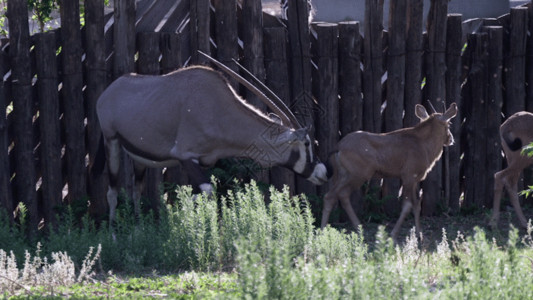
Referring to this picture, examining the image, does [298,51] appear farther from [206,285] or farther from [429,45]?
[206,285]

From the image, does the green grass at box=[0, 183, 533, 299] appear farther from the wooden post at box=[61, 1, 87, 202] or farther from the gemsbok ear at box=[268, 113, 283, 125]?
the gemsbok ear at box=[268, 113, 283, 125]

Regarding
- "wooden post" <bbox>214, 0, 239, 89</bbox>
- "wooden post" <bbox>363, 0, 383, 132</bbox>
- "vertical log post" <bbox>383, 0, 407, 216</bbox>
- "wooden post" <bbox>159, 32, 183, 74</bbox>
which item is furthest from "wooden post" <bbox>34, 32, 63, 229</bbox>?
"vertical log post" <bbox>383, 0, 407, 216</bbox>

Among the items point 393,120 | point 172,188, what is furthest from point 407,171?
point 172,188

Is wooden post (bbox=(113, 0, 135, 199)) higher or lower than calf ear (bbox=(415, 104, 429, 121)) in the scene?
higher

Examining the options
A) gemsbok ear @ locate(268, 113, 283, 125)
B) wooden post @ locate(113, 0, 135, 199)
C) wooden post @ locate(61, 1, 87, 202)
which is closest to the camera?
gemsbok ear @ locate(268, 113, 283, 125)

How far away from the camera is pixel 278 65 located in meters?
10.3

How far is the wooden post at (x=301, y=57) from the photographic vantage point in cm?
1038

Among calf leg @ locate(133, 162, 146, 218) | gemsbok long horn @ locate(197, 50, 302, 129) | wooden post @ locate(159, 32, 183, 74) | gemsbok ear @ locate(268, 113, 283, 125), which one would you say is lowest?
calf leg @ locate(133, 162, 146, 218)

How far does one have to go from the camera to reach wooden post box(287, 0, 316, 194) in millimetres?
10375

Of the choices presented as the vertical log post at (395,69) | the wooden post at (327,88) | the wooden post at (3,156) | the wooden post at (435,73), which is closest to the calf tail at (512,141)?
the wooden post at (435,73)

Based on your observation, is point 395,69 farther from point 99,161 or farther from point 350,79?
point 99,161

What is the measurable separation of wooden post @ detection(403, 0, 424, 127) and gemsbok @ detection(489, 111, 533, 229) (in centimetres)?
115

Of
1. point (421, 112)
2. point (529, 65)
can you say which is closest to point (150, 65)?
point (421, 112)

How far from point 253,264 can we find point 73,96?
5746 millimetres
